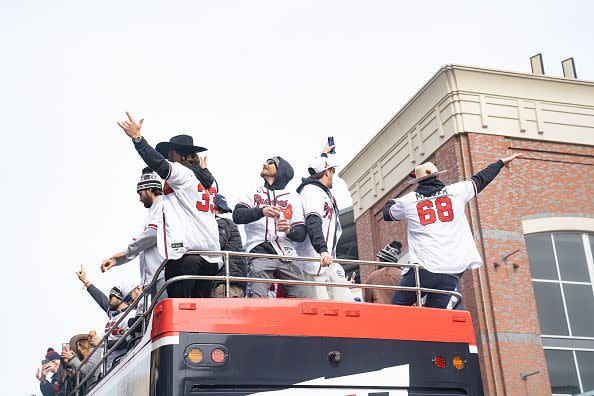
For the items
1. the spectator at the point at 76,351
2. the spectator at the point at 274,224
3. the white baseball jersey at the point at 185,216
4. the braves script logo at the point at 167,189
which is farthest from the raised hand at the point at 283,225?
the spectator at the point at 76,351

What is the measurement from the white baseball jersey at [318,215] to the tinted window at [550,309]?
542 inches

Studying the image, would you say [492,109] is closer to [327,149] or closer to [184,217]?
[327,149]

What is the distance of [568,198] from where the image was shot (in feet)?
74.1

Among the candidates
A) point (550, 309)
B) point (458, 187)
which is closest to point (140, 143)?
point (458, 187)

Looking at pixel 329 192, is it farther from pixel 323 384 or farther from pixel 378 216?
pixel 378 216

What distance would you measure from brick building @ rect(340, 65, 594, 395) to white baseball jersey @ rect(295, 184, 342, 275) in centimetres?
1260

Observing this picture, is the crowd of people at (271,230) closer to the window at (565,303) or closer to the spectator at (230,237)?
the spectator at (230,237)

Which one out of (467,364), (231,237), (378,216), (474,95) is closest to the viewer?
(467,364)

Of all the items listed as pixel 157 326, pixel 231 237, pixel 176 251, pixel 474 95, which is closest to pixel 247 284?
pixel 231 237

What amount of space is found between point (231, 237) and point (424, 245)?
2.12 meters

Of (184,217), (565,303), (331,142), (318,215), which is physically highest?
(565,303)

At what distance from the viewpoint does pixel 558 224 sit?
22.2 m

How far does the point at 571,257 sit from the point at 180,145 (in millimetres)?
16711

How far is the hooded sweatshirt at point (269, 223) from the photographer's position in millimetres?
8500
